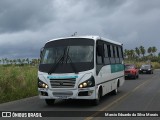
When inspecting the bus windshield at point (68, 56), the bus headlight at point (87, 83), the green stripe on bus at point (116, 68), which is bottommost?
the bus headlight at point (87, 83)

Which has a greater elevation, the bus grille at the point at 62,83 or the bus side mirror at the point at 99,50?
the bus side mirror at the point at 99,50

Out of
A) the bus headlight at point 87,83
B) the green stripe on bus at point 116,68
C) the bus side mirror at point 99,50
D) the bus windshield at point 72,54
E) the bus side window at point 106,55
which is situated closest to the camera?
the bus headlight at point 87,83

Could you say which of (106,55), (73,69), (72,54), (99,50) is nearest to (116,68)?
(106,55)

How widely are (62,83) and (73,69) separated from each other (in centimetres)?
68

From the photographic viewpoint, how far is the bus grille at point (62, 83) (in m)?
13.0

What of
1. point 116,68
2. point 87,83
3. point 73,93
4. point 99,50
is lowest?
point 73,93

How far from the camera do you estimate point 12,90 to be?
1842 cm

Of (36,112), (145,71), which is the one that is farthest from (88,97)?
(145,71)

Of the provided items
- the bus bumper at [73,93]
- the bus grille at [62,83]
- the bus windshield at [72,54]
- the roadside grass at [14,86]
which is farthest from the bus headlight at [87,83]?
the roadside grass at [14,86]

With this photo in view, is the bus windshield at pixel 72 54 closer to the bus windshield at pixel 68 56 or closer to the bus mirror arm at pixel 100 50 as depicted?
the bus windshield at pixel 68 56

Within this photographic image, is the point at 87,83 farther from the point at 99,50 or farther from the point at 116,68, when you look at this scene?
the point at 116,68

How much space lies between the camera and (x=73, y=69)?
13188mm

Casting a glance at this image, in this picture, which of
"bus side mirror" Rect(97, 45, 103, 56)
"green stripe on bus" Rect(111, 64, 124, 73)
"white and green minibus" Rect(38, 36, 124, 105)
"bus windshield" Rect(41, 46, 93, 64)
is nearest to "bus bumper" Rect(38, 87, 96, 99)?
"white and green minibus" Rect(38, 36, 124, 105)

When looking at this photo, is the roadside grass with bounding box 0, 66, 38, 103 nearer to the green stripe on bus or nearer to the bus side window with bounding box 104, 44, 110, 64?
the green stripe on bus
